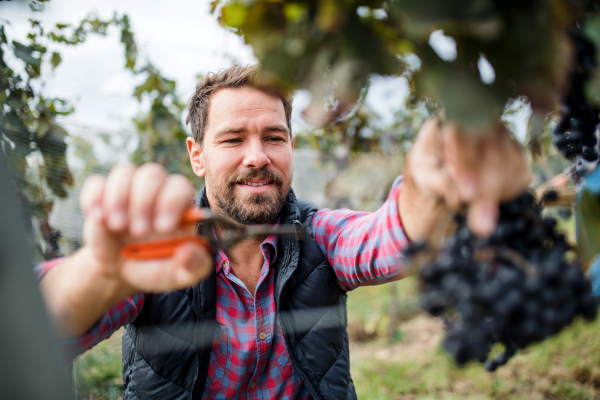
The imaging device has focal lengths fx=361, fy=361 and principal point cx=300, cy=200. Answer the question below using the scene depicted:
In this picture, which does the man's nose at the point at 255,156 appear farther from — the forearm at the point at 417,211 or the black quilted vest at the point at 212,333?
the forearm at the point at 417,211

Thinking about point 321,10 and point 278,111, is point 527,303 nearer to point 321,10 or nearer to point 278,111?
point 321,10

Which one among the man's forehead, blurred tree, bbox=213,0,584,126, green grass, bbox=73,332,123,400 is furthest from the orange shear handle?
green grass, bbox=73,332,123,400

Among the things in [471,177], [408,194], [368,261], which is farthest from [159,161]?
[471,177]

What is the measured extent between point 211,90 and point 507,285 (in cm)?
149

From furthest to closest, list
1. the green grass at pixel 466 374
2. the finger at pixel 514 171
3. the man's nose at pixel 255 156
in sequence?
the green grass at pixel 466 374 < the man's nose at pixel 255 156 < the finger at pixel 514 171

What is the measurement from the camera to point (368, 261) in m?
1.09

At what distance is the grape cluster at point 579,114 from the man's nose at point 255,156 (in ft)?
3.10

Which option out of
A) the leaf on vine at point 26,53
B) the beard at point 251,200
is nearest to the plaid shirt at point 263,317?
the beard at point 251,200

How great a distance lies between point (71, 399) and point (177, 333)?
0.60 metres

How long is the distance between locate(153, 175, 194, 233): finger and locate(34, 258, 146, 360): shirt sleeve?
382 mm

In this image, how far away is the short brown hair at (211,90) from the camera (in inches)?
61.0

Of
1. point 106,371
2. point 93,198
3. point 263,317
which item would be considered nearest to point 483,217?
point 93,198

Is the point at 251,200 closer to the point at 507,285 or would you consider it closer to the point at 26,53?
the point at 507,285

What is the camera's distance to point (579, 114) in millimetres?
660
